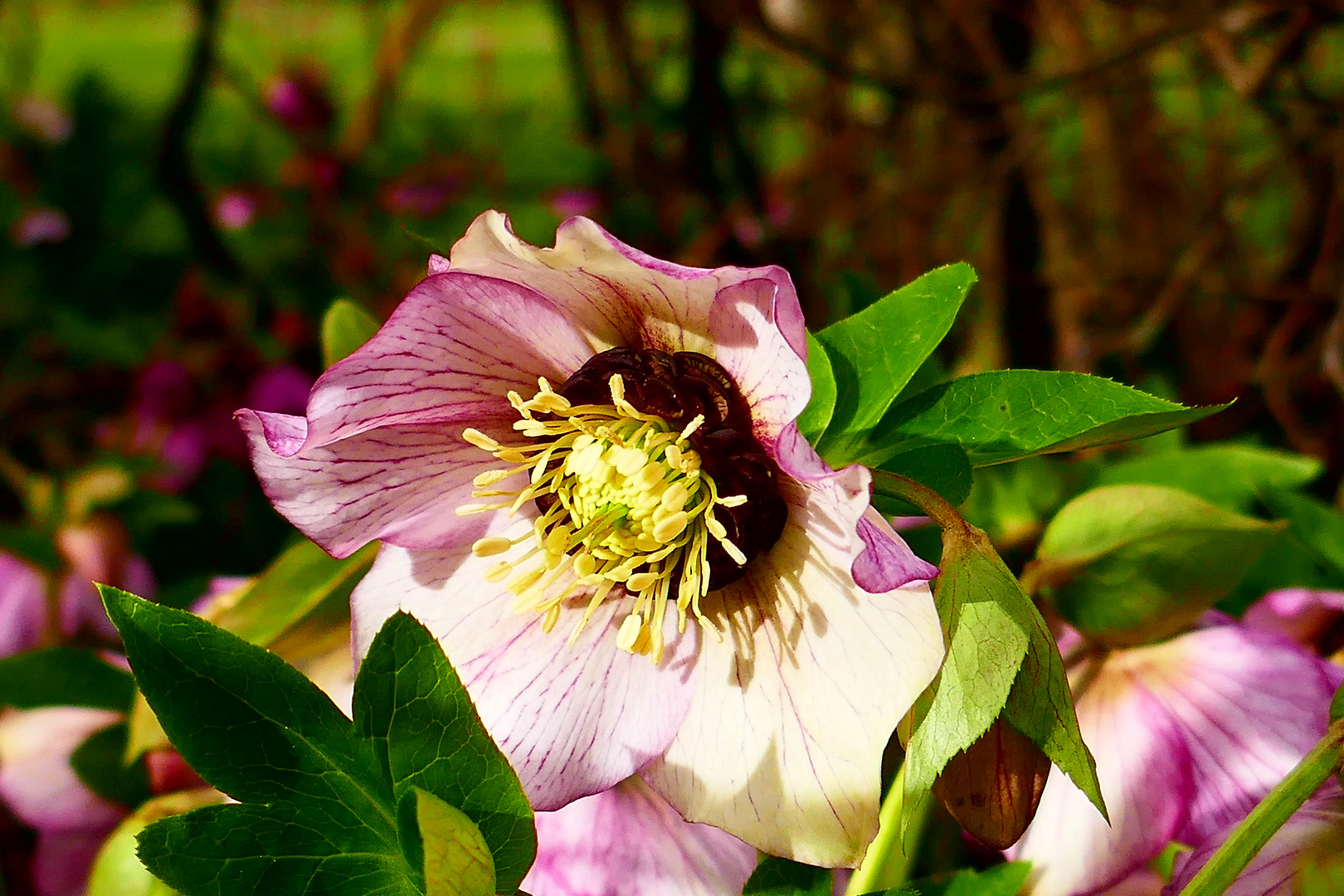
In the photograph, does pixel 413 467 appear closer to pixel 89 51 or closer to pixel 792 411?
pixel 792 411

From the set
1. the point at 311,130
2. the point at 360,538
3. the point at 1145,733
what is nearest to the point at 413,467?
the point at 360,538

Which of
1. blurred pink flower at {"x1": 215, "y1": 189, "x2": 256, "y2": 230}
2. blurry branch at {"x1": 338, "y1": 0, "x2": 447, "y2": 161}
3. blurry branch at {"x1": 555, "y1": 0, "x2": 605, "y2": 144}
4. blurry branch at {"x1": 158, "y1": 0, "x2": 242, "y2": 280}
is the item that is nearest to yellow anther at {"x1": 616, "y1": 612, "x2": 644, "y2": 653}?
blurry branch at {"x1": 158, "y1": 0, "x2": 242, "y2": 280}

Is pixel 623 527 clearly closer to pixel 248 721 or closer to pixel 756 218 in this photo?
pixel 248 721

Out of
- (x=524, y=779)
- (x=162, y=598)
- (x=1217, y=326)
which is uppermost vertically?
(x=524, y=779)

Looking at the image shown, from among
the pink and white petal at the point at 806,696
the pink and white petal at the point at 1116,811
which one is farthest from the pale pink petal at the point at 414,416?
the pink and white petal at the point at 1116,811

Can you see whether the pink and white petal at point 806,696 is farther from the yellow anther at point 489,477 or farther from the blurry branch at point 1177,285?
the blurry branch at point 1177,285

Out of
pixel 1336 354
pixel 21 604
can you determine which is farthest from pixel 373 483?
pixel 1336 354
